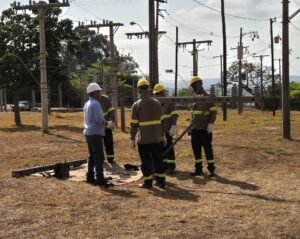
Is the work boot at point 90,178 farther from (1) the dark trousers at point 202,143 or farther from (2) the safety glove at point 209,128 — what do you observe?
(2) the safety glove at point 209,128

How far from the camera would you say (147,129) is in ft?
33.9

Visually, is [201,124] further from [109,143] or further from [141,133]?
[109,143]

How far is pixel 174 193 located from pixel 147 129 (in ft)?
4.03

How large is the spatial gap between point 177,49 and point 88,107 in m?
51.5

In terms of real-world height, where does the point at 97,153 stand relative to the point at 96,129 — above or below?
below

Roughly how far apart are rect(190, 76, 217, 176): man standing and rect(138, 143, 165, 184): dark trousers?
1521 millimetres

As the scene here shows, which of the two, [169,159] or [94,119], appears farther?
[169,159]

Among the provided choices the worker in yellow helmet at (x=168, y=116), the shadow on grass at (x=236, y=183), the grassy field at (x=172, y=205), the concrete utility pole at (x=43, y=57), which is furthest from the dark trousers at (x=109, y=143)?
the concrete utility pole at (x=43, y=57)

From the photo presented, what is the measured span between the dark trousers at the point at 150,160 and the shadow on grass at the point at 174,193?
25 cm

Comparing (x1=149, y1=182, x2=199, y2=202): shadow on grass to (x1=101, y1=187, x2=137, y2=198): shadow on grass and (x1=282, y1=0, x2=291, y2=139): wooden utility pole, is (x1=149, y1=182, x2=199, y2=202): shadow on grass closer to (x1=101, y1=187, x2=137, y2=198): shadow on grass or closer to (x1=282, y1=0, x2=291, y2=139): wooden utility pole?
(x1=101, y1=187, x2=137, y2=198): shadow on grass

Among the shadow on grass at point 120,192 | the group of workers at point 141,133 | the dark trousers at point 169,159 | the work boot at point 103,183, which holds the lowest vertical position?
the shadow on grass at point 120,192

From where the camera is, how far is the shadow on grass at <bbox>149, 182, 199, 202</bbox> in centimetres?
938

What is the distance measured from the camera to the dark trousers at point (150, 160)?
1035 centimetres

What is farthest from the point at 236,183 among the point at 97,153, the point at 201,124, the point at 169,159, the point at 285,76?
the point at 285,76
